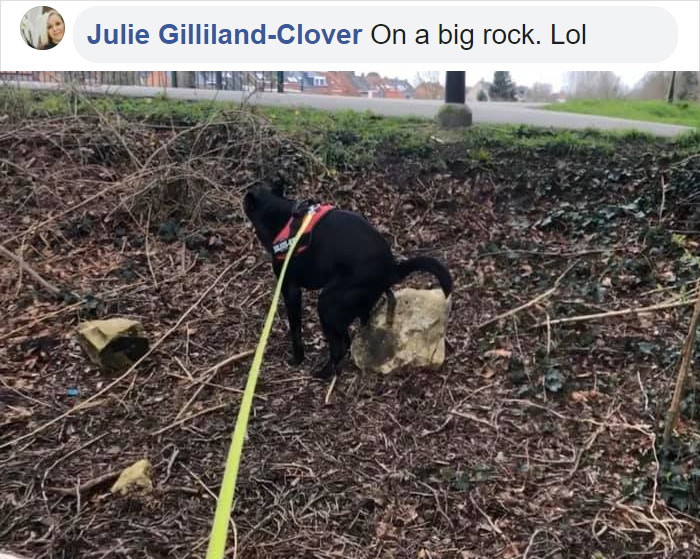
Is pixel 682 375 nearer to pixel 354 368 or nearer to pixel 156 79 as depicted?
pixel 354 368

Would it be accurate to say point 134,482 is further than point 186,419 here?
No

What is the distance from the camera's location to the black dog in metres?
3.46

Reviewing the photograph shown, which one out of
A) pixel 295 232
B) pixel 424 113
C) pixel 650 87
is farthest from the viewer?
pixel 650 87

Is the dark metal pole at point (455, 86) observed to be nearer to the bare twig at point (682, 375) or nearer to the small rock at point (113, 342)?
the small rock at point (113, 342)

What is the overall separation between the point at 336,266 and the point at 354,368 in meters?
0.69

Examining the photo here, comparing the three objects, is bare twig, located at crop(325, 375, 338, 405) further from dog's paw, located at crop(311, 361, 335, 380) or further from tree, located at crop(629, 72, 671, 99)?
tree, located at crop(629, 72, 671, 99)

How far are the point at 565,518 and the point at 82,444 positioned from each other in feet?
7.36

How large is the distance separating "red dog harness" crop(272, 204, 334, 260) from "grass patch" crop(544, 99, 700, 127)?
817 cm

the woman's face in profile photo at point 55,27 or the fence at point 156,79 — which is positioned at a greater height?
the woman's face in profile photo at point 55,27

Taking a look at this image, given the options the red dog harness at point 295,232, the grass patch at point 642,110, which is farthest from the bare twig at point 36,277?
Answer: the grass patch at point 642,110

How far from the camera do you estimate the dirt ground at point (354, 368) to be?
2.70m

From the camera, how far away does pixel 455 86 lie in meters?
7.23

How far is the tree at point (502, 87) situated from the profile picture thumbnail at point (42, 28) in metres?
23.8

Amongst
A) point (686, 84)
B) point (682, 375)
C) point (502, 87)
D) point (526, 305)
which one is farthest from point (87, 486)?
point (502, 87)
